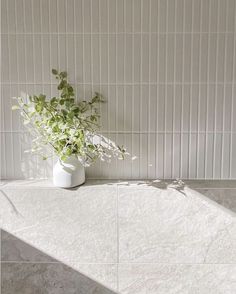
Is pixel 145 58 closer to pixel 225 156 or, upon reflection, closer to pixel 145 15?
pixel 145 15

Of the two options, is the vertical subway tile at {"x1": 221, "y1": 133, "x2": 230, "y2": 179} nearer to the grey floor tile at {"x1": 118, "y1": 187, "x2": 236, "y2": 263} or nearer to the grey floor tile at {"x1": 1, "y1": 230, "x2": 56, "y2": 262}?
the grey floor tile at {"x1": 118, "y1": 187, "x2": 236, "y2": 263}

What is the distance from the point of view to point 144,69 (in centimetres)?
188

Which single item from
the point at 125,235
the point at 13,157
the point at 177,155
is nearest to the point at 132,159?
the point at 177,155

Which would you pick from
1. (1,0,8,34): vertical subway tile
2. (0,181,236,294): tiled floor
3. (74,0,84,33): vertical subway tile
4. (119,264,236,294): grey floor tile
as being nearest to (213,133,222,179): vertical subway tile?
(0,181,236,294): tiled floor

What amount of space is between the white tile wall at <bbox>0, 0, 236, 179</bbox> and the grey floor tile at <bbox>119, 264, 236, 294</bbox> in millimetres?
365

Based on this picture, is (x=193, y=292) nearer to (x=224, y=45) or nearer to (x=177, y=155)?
(x=177, y=155)

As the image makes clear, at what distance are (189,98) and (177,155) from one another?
0.76ft

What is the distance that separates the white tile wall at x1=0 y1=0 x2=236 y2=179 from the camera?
185cm

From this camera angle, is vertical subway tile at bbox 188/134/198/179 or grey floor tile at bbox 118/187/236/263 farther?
vertical subway tile at bbox 188/134/198/179

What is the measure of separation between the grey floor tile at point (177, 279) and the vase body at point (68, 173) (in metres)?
0.37

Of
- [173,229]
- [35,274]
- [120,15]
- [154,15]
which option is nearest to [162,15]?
[154,15]

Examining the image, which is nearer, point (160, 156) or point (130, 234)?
point (130, 234)

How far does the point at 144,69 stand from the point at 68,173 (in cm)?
50

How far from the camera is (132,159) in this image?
193 centimetres
